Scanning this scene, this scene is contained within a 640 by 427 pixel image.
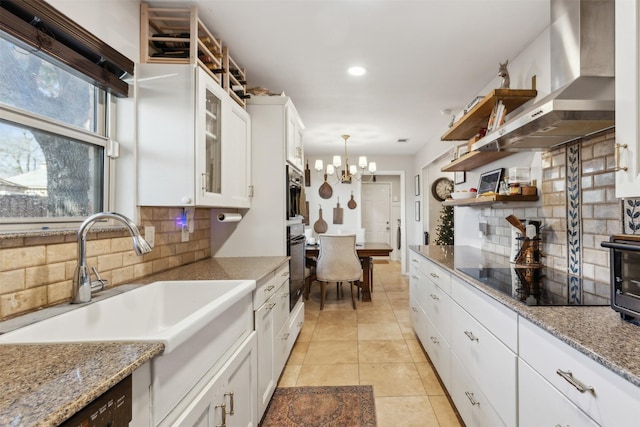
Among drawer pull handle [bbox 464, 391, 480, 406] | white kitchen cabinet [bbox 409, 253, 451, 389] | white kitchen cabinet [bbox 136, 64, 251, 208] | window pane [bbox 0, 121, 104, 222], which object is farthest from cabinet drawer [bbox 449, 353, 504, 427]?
window pane [bbox 0, 121, 104, 222]

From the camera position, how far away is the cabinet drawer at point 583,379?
2.30 ft

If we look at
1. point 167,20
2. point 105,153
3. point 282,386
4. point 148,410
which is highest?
point 167,20

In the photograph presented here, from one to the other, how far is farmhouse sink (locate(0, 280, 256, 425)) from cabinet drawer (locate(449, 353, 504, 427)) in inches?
44.9

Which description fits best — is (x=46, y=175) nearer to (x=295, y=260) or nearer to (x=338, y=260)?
(x=295, y=260)

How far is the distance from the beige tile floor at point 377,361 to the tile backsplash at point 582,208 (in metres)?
1.14

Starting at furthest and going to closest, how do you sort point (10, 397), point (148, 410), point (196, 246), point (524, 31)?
point (196, 246)
point (524, 31)
point (148, 410)
point (10, 397)

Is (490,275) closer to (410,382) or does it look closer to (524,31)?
(410,382)

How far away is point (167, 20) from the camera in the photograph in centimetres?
178

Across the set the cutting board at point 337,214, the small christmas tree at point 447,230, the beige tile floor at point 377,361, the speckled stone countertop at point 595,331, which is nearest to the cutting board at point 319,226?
the cutting board at point 337,214

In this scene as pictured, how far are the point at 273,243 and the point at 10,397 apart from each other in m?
1.86

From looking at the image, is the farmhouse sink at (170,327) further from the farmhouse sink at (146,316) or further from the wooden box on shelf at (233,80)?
the wooden box on shelf at (233,80)

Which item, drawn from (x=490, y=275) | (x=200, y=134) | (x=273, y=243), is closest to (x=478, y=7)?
(x=490, y=275)

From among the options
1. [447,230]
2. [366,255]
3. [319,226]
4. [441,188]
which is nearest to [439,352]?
[366,255]

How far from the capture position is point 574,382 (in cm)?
83
